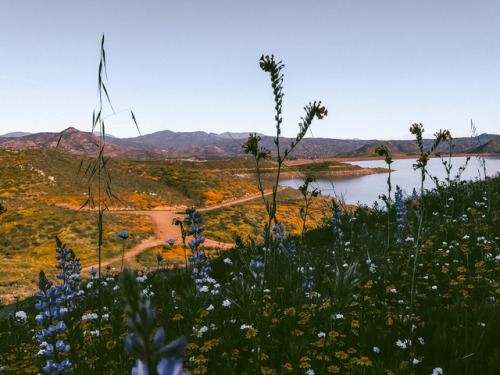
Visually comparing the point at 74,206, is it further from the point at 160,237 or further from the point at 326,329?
the point at 326,329

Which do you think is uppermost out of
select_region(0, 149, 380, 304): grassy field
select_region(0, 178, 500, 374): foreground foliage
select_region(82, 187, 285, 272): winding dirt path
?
select_region(0, 178, 500, 374): foreground foliage

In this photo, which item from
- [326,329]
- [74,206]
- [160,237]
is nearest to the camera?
[326,329]

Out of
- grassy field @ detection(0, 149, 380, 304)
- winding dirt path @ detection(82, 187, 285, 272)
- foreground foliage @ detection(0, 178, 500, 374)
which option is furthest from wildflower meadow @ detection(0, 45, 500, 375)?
winding dirt path @ detection(82, 187, 285, 272)

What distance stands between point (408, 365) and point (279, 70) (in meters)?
2.83

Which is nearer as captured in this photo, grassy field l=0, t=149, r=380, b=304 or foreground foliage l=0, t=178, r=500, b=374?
foreground foliage l=0, t=178, r=500, b=374

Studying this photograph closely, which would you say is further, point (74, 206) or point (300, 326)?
point (74, 206)

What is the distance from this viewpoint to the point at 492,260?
190 inches

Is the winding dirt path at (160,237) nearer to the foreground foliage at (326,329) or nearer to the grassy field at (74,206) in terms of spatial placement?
the grassy field at (74,206)

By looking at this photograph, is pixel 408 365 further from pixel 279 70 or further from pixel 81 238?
pixel 81 238

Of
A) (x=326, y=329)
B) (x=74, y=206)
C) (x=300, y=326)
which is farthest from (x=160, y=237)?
(x=326, y=329)

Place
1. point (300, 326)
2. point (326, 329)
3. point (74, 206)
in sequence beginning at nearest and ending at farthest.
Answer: point (326, 329), point (300, 326), point (74, 206)

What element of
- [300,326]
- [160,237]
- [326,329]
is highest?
[326,329]

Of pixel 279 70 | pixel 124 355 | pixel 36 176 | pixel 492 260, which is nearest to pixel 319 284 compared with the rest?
pixel 492 260

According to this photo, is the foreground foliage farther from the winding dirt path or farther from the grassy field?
the winding dirt path
